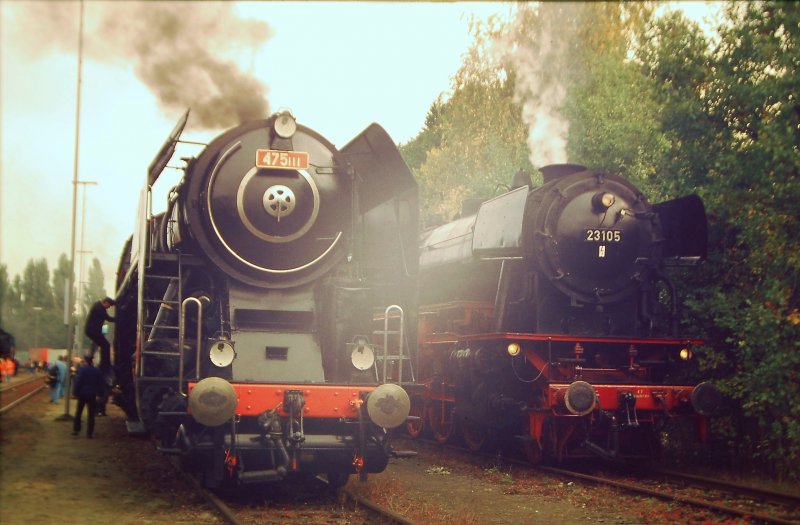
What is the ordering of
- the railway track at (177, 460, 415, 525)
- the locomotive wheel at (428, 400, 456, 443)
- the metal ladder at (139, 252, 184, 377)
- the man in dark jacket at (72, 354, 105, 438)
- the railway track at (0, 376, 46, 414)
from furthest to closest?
the railway track at (0, 376, 46, 414), the man in dark jacket at (72, 354, 105, 438), the locomotive wheel at (428, 400, 456, 443), the metal ladder at (139, 252, 184, 377), the railway track at (177, 460, 415, 525)

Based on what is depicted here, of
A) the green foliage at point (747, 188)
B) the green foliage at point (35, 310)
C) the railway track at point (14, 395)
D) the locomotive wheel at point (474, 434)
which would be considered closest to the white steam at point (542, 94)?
the green foliage at point (747, 188)

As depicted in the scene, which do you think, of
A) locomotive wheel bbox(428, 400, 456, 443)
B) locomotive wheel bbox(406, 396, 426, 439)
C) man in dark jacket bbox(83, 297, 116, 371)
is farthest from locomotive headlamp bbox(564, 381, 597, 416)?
man in dark jacket bbox(83, 297, 116, 371)

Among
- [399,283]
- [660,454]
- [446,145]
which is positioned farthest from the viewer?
[446,145]

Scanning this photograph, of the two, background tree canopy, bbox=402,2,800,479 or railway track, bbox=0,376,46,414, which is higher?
background tree canopy, bbox=402,2,800,479

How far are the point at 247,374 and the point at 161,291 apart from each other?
4.97 ft

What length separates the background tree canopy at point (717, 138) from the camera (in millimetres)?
9461

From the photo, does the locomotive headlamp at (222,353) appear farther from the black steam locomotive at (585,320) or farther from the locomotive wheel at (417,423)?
the locomotive wheel at (417,423)

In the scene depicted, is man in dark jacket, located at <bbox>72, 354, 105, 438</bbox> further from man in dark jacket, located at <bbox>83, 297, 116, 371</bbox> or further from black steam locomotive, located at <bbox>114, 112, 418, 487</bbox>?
black steam locomotive, located at <bbox>114, 112, 418, 487</bbox>

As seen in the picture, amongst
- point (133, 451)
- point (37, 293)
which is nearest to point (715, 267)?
point (133, 451)

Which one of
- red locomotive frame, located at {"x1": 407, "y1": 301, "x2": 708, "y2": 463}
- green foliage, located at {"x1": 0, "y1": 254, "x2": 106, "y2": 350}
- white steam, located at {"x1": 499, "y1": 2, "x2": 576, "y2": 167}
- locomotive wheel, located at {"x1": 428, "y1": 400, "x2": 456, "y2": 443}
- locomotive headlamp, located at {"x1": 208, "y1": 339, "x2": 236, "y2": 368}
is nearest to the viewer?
locomotive headlamp, located at {"x1": 208, "y1": 339, "x2": 236, "y2": 368}

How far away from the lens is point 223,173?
794 centimetres

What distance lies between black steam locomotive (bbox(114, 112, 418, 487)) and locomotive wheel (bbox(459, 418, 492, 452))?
3.77m

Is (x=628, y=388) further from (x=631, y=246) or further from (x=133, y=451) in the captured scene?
(x=133, y=451)

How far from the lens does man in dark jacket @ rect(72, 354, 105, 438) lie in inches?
559
